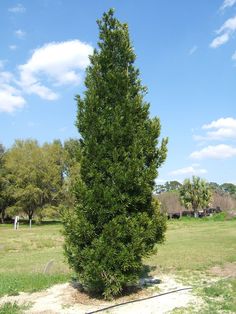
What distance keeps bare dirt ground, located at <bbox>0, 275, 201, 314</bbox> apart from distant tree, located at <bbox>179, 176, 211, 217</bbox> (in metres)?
62.3

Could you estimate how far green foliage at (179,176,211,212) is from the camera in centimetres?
7119

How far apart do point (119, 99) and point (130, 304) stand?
4813mm

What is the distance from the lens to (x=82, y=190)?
9227 millimetres

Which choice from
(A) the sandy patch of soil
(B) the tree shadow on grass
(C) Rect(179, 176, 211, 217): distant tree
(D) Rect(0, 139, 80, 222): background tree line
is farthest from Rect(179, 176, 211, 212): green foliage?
(B) the tree shadow on grass

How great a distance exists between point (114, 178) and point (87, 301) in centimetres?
287

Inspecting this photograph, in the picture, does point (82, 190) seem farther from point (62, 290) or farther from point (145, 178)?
point (62, 290)

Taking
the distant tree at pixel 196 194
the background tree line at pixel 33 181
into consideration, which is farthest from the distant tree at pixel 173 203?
the background tree line at pixel 33 181

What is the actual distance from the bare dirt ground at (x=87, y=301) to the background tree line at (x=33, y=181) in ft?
149

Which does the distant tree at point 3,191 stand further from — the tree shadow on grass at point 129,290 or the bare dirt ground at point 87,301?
the bare dirt ground at point 87,301

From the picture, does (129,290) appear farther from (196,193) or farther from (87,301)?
(196,193)

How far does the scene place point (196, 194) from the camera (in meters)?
71.5

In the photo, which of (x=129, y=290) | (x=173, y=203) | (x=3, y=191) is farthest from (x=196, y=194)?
(x=129, y=290)

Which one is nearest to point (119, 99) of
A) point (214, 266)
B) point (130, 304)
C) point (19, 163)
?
point (130, 304)

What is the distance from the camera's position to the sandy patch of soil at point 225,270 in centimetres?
1210
